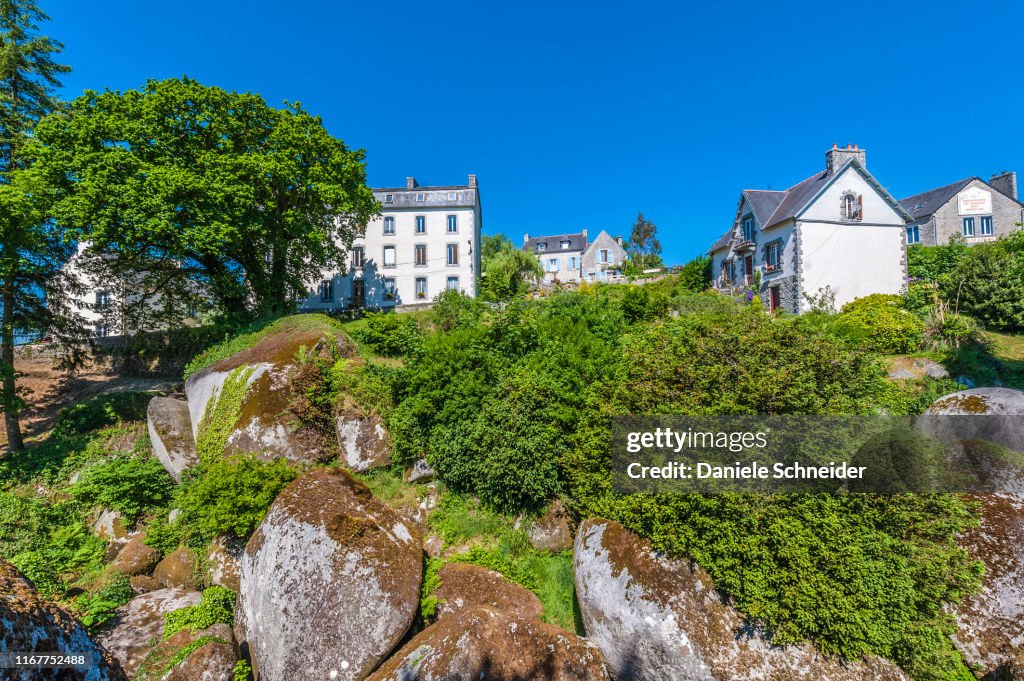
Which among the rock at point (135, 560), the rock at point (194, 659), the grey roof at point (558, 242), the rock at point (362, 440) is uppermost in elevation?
the grey roof at point (558, 242)

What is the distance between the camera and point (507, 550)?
7.44 m

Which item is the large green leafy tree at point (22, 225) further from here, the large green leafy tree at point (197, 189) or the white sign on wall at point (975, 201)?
the white sign on wall at point (975, 201)

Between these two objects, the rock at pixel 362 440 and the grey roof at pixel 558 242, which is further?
the grey roof at pixel 558 242

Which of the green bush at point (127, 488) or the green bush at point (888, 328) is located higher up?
the green bush at point (888, 328)

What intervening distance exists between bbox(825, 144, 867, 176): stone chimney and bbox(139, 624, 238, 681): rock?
29108 millimetres

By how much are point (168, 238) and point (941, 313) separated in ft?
87.2

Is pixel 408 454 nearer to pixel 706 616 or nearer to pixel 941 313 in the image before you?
pixel 706 616

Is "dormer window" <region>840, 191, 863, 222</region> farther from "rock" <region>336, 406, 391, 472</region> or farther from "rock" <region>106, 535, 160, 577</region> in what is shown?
"rock" <region>106, 535, 160, 577</region>

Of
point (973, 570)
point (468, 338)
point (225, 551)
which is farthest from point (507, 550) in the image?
point (973, 570)

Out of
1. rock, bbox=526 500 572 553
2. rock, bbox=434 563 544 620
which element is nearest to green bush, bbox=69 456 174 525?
rock, bbox=434 563 544 620

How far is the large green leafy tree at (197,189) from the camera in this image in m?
12.5

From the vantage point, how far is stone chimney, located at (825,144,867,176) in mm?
21203

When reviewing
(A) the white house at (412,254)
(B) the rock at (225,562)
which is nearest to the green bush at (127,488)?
(B) the rock at (225,562)

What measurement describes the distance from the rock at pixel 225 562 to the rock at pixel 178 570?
0.38 metres
